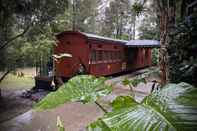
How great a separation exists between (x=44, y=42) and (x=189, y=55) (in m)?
6.51

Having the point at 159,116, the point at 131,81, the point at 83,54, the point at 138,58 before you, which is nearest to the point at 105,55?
the point at 83,54

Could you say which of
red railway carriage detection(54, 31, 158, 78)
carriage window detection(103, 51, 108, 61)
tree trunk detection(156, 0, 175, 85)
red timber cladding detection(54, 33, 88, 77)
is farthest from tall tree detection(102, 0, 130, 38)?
tree trunk detection(156, 0, 175, 85)

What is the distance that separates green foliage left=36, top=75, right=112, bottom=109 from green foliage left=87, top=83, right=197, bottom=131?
0.35 meters

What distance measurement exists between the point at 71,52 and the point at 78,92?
8.97m

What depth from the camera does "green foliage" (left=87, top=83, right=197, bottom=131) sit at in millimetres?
719

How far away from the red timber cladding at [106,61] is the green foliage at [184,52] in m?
7.11

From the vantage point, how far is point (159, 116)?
763 mm

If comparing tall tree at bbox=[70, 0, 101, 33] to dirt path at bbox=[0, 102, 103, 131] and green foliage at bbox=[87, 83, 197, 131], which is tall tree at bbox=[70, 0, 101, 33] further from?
green foliage at bbox=[87, 83, 197, 131]

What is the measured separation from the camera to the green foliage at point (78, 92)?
1.30 metres

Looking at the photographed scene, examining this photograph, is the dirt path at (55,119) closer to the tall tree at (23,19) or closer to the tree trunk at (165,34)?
the tall tree at (23,19)

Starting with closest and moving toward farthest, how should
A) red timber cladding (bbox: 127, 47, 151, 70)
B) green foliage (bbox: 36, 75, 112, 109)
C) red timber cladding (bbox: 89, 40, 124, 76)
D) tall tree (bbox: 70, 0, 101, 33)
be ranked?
green foliage (bbox: 36, 75, 112, 109) → red timber cladding (bbox: 89, 40, 124, 76) → red timber cladding (bbox: 127, 47, 151, 70) → tall tree (bbox: 70, 0, 101, 33)

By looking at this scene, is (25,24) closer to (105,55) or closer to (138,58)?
(105,55)

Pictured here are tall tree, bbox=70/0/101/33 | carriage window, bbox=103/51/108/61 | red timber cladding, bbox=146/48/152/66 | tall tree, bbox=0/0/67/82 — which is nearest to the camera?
tall tree, bbox=0/0/67/82

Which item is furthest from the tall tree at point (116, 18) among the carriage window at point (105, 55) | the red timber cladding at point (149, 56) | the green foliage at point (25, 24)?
the green foliage at point (25, 24)
